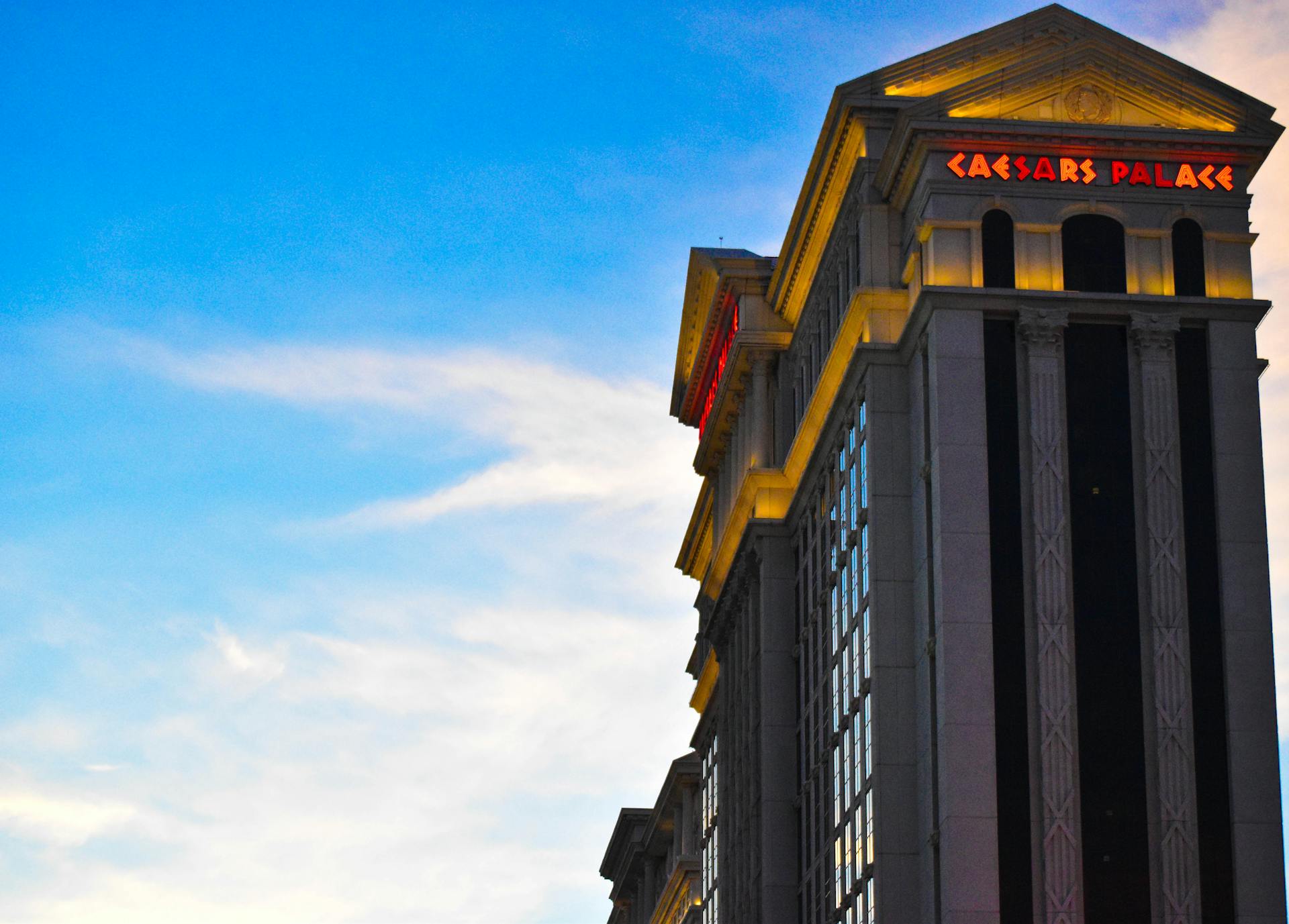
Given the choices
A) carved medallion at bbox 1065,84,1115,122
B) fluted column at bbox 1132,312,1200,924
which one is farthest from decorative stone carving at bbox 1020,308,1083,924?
carved medallion at bbox 1065,84,1115,122

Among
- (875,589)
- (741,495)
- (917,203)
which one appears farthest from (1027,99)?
(741,495)

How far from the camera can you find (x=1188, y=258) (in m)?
97.1

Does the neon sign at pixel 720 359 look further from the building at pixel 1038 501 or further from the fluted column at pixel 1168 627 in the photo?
the fluted column at pixel 1168 627

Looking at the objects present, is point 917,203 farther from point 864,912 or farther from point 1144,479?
point 864,912

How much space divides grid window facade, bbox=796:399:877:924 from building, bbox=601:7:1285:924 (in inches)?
11.0

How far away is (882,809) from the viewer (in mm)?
91938

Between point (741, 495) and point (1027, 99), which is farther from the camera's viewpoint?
point (741, 495)

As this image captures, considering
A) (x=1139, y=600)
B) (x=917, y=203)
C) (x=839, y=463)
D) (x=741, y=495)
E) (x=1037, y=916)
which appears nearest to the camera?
(x=1037, y=916)

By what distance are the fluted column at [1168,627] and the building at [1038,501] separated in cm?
13

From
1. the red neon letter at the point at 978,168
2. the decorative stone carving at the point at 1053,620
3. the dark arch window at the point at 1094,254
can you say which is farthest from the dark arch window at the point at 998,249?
the dark arch window at the point at 1094,254

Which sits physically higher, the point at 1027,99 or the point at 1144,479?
the point at 1027,99

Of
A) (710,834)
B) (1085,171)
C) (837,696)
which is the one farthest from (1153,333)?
(710,834)

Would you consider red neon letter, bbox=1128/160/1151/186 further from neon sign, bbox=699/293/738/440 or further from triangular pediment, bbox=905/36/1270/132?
neon sign, bbox=699/293/738/440

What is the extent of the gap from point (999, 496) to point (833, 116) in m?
22.1
